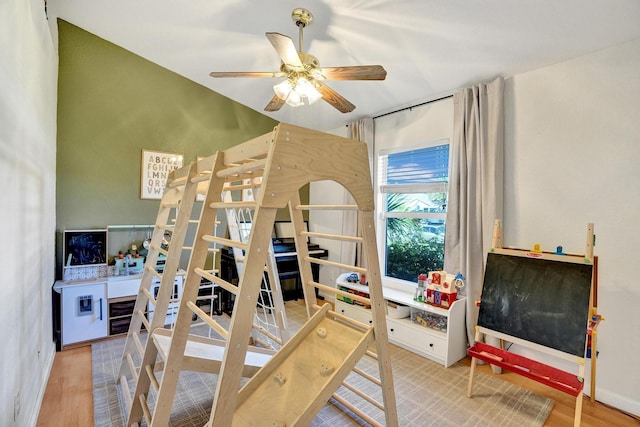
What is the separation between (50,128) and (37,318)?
1.63 meters

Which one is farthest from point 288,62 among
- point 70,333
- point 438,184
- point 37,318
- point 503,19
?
point 70,333

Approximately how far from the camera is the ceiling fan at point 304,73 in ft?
6.72

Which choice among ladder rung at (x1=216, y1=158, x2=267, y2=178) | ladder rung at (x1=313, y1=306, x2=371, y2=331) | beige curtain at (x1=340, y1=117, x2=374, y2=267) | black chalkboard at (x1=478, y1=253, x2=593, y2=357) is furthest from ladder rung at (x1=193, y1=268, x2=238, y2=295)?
beige curtain at (x1=340, y1=117, x2=374, y2=267)

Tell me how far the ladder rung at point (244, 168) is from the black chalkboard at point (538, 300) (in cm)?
209

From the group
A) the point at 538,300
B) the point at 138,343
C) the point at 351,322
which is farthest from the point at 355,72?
the point at 138,343

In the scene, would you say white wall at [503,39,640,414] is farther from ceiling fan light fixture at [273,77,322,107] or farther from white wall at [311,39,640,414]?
ceiling fan light fixture at [273,77,322,107]

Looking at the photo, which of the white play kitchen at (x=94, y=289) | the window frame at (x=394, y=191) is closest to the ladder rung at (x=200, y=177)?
the white play kitchen at (x=94, y=289)

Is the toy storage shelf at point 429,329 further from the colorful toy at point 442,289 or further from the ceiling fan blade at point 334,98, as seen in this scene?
the ceiling fan blade at point 334,98

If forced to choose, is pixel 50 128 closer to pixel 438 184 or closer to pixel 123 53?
pixel 123 53

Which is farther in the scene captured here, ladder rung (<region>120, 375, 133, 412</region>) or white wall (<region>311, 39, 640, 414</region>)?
white wall (<region>311, 39, 640, 414</region>)

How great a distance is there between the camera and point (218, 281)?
1.33m

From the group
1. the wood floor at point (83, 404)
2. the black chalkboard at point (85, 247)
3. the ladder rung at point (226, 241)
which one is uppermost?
the ladder rung at point (226, 241)

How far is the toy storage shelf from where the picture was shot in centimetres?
274

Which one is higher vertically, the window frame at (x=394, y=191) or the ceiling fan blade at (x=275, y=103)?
the ceiling fan blade at (x=275, y=103)
